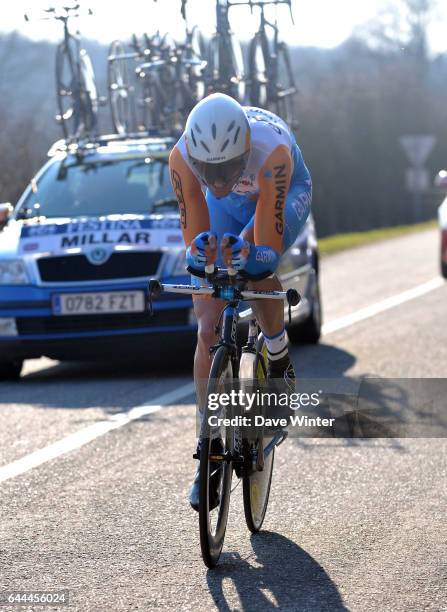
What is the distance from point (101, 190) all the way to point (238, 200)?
5.31m

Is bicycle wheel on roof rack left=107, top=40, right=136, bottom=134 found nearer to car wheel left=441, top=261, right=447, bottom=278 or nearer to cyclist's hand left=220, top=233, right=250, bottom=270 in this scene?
car wheel left=441, top=261, right=447, bottom=278

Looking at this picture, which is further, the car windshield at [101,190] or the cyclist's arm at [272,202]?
the car windshield at [101,190]

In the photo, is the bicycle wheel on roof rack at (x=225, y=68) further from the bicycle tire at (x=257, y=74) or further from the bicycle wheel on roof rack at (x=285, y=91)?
the bicycle wheel on roof rack at (x=285, y=91)

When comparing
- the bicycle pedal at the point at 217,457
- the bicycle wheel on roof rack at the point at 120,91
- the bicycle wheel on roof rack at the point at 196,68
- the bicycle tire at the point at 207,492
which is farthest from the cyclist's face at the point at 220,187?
the bicycle wheel on roof rack at the point at 120,91

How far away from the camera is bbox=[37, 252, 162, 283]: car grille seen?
396 inches

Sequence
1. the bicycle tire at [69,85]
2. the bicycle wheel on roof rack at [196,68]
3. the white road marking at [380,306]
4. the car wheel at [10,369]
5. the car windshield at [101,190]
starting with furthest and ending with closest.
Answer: the bicycle tire at [69,85], the bicycle wheel on roof rack at [196,68], the white road marking at [380,306], the car windshield at [101,190], the car wheel at [10,369]

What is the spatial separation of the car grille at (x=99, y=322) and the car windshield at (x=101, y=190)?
3.32 feet

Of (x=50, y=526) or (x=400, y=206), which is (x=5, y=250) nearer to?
(x=50, y=526)

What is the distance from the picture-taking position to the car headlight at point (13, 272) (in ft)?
33.2

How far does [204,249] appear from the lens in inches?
203

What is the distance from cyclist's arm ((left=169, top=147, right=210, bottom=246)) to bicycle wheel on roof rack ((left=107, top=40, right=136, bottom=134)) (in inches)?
366

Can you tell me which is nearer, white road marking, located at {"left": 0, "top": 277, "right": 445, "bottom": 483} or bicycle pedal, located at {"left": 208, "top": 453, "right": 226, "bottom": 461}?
bicycle pedal, located at {"left": 208, "top": 453, "right": 226, "bottom": 461}

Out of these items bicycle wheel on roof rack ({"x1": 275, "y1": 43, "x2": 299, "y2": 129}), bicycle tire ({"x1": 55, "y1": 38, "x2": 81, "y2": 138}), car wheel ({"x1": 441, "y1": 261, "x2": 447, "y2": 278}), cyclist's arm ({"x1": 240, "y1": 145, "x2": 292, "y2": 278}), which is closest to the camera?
cyclist's arm ({"x1": 240, "y1": 145, "x2": 292, "y2": 278})

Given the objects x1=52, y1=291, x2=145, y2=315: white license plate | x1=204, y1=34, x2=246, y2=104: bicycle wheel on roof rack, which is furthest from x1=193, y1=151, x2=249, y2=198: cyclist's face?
x1=204, y1=34, x2=246, y2=104: bicycle wheel on roof rack
